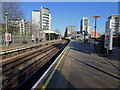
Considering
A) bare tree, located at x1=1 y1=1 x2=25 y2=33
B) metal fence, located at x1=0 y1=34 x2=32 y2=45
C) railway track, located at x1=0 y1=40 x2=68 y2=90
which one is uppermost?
bare tree, located at x1=1 y1=1 x2=25 y2=33

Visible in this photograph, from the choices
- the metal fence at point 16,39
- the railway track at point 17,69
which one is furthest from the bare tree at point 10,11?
the railway track at point 17,69

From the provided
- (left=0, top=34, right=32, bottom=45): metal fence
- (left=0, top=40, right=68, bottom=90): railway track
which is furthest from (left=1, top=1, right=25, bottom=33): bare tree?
(left=0, top=40, right=68, bottom=90): railway track

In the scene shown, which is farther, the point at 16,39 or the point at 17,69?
the point at 16,39

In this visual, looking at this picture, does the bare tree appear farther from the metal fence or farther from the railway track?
the railway track

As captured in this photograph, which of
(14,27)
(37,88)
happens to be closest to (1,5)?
(14,27)

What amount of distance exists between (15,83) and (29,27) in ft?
177

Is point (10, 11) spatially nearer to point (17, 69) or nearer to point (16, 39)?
point (16, 39)

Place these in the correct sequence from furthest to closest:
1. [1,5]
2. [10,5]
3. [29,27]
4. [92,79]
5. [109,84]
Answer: [29,27], [10,5], [1,5], [92,79], [109,84]

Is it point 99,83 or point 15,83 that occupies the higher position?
point 99,83

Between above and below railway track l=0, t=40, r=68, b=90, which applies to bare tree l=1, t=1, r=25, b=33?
above

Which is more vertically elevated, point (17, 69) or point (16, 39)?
point (16, 39)

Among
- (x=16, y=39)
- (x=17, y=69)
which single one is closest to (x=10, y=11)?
(x=16, y=39)

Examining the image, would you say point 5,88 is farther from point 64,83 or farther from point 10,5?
point 10,5

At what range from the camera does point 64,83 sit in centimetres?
471
